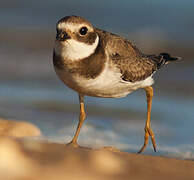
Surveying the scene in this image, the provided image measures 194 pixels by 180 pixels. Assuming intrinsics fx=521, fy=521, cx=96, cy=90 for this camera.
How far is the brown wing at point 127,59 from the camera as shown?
478 centimetres

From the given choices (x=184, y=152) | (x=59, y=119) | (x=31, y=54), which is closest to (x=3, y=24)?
(x=31, y=54)

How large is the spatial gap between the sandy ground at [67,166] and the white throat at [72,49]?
202 centimetres

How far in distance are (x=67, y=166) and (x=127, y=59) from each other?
306cm

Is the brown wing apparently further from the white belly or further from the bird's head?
the bird's head

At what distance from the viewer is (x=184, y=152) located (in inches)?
222

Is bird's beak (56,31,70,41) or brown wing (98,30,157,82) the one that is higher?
bird's beak (56,31,70,41)

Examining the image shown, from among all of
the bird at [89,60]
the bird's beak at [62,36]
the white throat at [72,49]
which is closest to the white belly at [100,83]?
the bird at [89,60]

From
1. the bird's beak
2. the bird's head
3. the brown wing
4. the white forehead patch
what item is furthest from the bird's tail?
the bird's beak

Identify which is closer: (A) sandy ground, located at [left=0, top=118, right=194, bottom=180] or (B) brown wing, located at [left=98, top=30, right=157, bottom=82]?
(A) sandy ground, located at [left=0, top=118, right=194, bottom=180]

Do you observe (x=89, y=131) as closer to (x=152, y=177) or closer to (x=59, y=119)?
(x=59, y=119)

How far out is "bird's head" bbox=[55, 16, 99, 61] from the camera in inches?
171

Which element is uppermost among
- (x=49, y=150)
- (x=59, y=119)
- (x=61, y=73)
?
(x=49, y=150)

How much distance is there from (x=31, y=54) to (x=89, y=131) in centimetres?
430

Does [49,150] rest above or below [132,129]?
above
